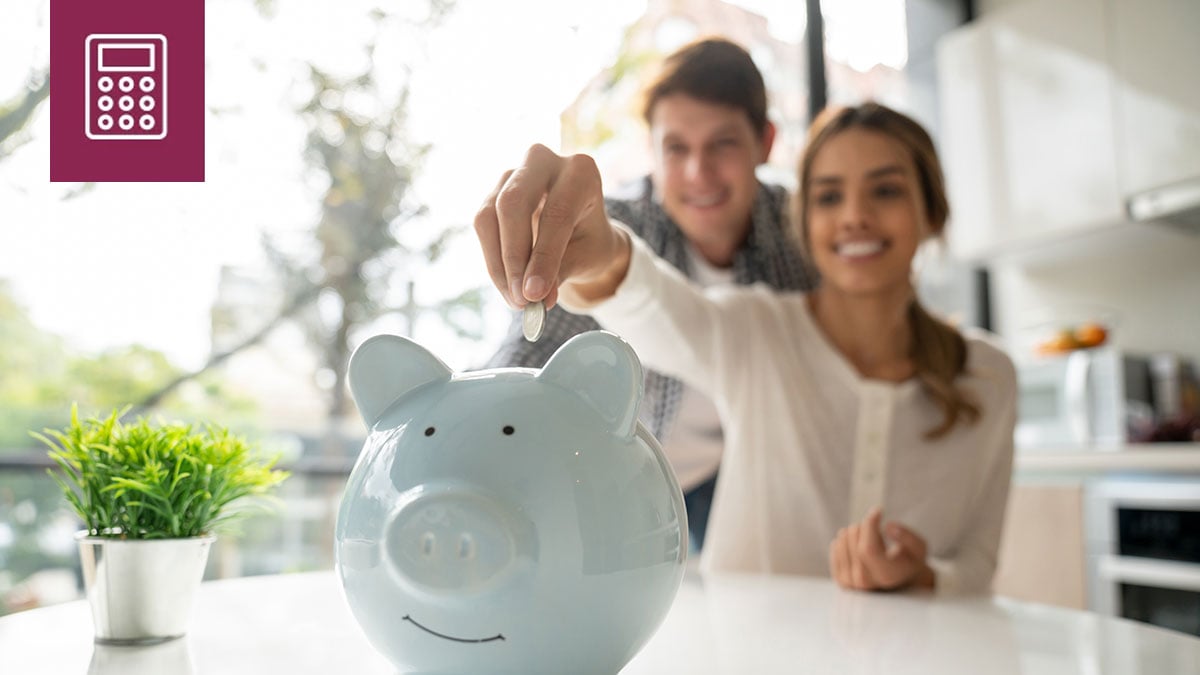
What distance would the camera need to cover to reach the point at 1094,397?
2748 millimetres

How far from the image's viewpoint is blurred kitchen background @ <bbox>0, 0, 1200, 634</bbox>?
2.51 metres

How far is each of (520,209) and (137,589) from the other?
365 mm

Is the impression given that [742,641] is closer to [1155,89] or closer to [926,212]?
[926,212]

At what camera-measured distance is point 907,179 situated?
4.24 feet

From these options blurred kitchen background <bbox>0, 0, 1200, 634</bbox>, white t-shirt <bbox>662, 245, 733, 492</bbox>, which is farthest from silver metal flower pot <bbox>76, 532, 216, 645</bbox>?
blurred kitchen background <bbox>0, 0, 1200, 634</bbox>

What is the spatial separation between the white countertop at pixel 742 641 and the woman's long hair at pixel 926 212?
17.9 inches

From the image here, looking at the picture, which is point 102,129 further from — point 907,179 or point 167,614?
point 907,179

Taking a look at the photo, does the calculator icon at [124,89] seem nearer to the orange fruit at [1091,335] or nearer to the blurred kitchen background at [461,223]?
the blurred kitchen background at [461,223]

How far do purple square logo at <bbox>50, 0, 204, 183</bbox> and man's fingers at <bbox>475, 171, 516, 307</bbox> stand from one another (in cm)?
63

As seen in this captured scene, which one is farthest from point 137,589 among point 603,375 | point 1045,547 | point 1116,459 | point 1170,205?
point 1170,205

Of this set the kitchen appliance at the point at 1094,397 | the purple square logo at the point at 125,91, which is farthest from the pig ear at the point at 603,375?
the kitchen appliance at the point at 1094,397

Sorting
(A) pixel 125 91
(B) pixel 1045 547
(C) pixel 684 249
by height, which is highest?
(A) pixel 125 91

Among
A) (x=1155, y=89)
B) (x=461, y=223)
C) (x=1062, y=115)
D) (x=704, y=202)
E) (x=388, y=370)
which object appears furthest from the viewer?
(x=461, y=223)

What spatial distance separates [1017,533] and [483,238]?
234 centimetres
